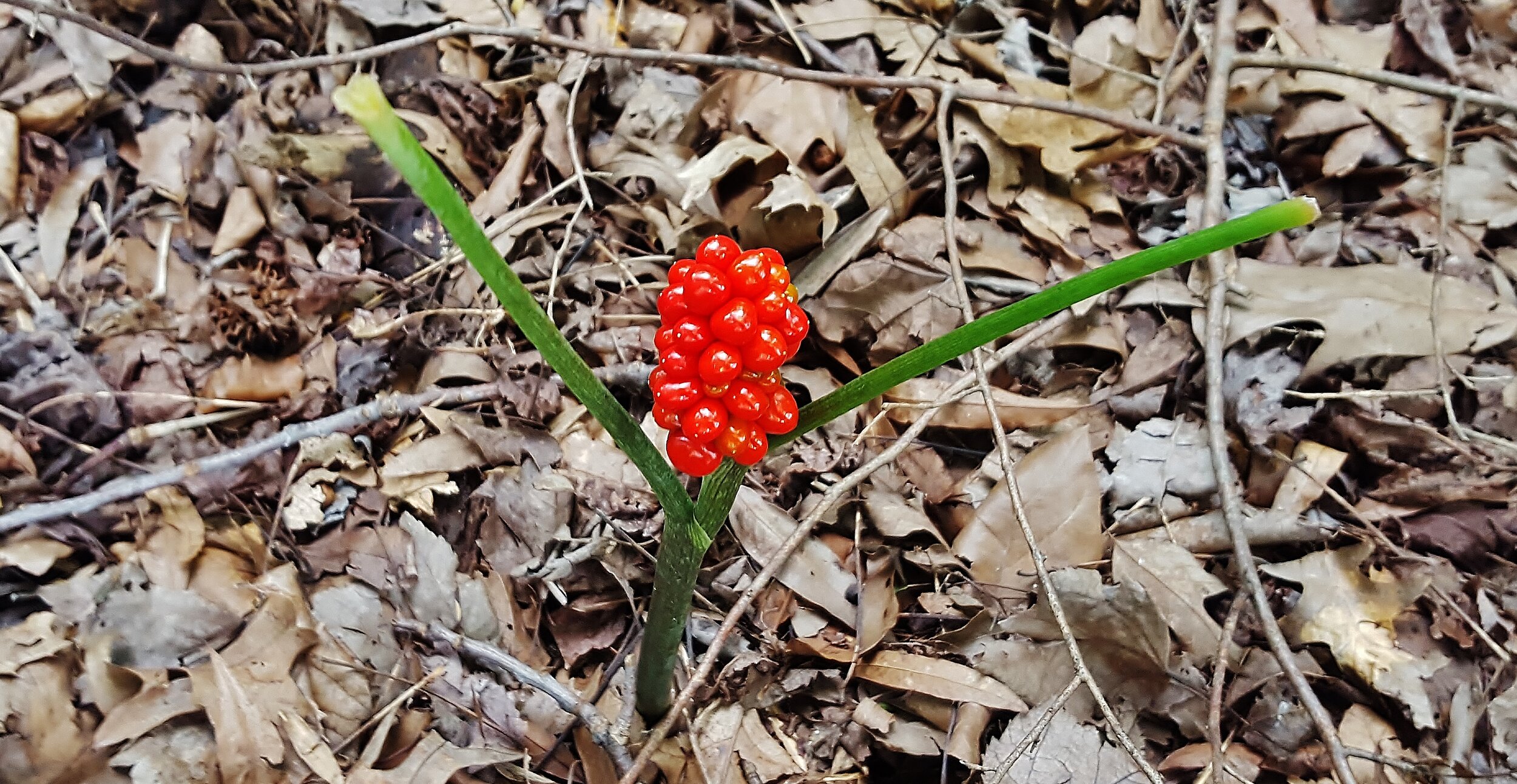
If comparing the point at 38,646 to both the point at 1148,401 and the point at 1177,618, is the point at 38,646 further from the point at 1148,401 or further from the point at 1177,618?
the point at 1148,401

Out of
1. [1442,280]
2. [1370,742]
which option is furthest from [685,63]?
[1370,742]

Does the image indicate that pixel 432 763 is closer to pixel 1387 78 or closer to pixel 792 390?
pixel 792 390

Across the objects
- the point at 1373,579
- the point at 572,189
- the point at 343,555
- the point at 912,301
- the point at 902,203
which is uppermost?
the point at 572,189

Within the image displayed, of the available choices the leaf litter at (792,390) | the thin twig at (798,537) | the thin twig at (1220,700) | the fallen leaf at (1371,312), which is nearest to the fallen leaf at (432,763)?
the leaf litter at (792,390)

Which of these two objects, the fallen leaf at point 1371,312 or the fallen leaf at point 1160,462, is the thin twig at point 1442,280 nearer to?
the fallen leaf at point 1371,312

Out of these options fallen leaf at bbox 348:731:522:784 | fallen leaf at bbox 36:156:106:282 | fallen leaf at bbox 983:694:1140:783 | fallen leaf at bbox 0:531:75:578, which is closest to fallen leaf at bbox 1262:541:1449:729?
fallen leaf at bbox 983:694:1140:783

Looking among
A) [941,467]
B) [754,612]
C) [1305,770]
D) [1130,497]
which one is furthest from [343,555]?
[1305,770]
